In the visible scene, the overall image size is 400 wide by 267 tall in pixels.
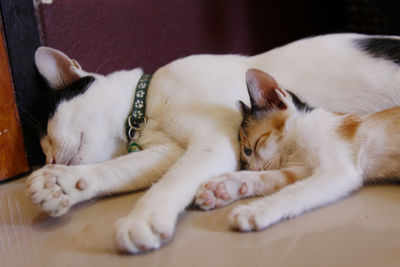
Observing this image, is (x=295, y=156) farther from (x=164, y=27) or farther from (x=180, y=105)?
(x=164, y=27)

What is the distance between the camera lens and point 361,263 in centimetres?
89

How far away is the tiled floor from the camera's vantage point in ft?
3.09

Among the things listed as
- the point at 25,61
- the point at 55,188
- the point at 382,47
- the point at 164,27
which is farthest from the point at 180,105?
the point at 164,27

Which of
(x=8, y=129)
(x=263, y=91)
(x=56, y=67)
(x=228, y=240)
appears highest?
(x=56, y=67)

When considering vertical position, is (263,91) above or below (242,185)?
above

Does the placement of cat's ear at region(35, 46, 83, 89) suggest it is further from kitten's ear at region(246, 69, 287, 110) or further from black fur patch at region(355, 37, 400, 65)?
black fur patch at region(355, 37, 400, 65)

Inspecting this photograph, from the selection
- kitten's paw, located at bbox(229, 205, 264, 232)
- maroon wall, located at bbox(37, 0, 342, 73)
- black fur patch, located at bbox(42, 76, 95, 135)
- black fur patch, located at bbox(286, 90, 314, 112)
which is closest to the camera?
kitten's paw, located at bbox(229, 205, 264, 232)

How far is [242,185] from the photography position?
4.15ft

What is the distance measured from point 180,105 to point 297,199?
0.57 metres

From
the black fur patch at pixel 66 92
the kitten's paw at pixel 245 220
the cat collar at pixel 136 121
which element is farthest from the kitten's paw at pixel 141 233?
the black fur patch at pixel 66 92

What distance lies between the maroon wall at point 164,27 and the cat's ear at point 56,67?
0.62 feet

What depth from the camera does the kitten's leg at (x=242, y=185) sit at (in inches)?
47.6

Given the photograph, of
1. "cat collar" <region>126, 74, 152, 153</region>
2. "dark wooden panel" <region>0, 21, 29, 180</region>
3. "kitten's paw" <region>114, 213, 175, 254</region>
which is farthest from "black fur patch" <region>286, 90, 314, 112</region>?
"dark wooden panel" <region>0, 21, 29, 180</region>

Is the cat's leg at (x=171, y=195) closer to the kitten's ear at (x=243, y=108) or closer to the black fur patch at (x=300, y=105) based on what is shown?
the kitten's ear at (x=243, y=108)
